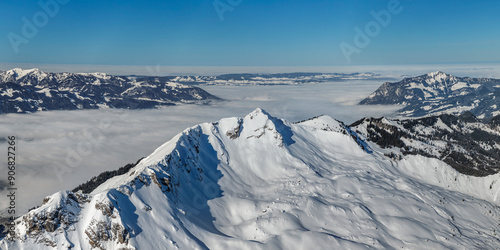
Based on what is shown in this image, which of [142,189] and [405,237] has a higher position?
[142,189]

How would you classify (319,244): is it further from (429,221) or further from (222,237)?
(429,221)

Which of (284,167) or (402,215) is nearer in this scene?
(402,215)

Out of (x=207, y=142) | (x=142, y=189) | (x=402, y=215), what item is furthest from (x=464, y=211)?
(x=142, y=189)

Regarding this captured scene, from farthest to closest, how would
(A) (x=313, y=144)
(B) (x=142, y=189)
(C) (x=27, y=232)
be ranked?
1. (A) (x=313, y=144)
2. (B) (x=142, y=189)
3. (C) (x=27, y=232)

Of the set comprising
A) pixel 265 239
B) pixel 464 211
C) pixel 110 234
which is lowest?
pixel 464 211

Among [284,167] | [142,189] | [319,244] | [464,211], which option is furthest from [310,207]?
[464,211]

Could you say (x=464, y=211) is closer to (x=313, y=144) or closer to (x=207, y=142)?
(x=313, y=144)

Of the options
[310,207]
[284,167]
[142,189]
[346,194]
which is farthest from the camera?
[284,167]
